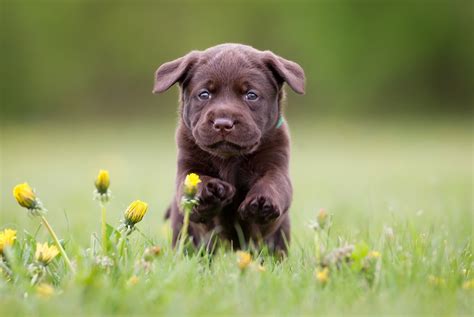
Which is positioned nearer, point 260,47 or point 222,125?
point 222,125

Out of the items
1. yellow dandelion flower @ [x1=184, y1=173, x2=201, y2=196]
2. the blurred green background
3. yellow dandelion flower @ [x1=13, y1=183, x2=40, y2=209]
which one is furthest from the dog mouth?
the blurred green background

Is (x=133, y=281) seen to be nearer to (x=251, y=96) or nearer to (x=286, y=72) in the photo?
(x=251, y=96)

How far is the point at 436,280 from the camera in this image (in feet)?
9.16

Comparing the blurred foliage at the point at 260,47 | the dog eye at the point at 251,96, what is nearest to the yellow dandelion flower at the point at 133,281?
the dog eye at the point at 251,96

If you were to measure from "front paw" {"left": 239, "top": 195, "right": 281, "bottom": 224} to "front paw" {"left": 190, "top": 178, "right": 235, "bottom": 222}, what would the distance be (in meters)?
0.10

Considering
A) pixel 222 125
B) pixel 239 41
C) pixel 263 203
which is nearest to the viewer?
pixel 263 203

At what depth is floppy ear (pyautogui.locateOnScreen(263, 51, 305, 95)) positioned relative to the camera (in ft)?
13.3

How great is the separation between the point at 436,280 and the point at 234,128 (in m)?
1.41

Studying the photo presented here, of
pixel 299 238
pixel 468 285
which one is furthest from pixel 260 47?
pixel 468 285

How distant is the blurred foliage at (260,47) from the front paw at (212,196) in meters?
22.5

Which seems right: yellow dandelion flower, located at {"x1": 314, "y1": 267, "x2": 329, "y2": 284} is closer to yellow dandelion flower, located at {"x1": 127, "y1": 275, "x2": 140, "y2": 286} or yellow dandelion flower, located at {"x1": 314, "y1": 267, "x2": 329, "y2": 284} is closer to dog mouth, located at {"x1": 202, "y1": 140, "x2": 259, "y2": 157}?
yellow dandelion flower, located at {"x1": 127, "y1": 275, "x2": 140, "y2": 286}

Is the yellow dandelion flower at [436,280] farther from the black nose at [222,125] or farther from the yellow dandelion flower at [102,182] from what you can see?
the black nose at [222,125]

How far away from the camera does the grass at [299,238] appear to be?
98.2 inches

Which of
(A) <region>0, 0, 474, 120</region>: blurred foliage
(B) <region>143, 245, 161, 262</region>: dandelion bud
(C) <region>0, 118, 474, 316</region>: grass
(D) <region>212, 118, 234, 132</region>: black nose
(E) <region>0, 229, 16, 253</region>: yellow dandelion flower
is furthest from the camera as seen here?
(A) <region>0, 0, 474, 120</region>: blurred foliage
